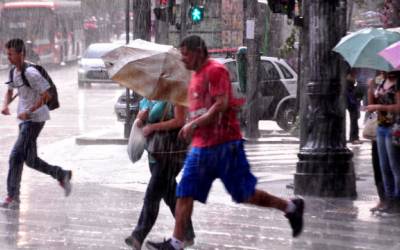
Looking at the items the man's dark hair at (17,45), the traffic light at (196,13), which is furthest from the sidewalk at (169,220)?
the traffic light at (196,13)

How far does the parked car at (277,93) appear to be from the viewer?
24.9 meters

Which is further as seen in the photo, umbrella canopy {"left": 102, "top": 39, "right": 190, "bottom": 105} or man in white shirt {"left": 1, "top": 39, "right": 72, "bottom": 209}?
man in white shirt {"left": 1, "top": 39, "right": 72, "bottom": 209}

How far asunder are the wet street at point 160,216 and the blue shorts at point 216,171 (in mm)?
1207

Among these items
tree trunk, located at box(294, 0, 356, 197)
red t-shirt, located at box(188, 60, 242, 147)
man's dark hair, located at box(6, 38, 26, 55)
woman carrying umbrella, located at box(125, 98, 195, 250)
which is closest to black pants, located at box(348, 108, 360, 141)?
tree trunk, located at box(294, 0, 356, 197)

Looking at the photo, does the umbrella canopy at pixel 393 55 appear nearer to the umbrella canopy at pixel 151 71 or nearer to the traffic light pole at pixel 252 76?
the umbrella canopy at pixel 151 71

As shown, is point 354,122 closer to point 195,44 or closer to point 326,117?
point 326,117

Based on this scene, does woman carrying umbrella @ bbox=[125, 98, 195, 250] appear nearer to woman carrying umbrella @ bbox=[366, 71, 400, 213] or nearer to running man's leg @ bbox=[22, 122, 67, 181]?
woman carrying umbrella @ bbox=[366, 71, 400, 213]

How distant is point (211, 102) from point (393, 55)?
3504 mm

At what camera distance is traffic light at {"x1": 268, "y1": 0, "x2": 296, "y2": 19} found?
1598 cm

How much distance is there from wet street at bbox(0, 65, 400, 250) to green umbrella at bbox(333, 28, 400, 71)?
1.58m

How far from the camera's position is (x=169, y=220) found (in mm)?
11297

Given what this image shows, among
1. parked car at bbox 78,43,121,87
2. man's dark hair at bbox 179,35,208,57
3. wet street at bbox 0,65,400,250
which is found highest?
man's dark hair at bbox 179,35,208,57

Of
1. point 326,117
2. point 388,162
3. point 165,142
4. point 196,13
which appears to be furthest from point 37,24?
point 165,142

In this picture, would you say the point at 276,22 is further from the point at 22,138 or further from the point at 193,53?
the point at 193,53
